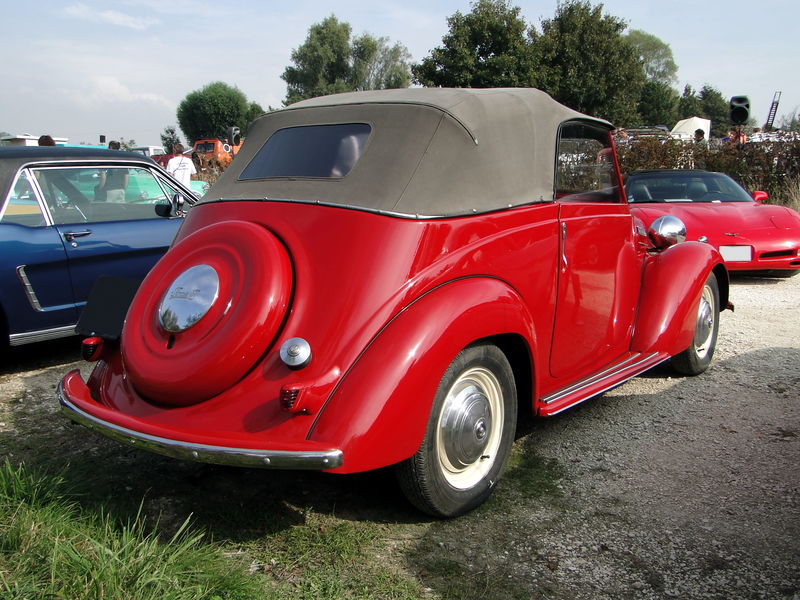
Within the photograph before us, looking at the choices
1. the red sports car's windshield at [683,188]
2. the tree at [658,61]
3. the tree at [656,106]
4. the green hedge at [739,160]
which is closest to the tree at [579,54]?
the green hedge at [739,160]

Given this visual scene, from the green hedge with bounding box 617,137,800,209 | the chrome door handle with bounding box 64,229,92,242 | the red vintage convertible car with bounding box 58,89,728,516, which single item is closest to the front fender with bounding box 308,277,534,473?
the red vintage convertible car with bounding box 58,89,728,516

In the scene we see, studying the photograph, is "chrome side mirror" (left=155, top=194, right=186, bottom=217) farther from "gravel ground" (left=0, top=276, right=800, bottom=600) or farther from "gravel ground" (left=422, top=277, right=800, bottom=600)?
"gravel ground" (left=422, top=277, right=800, bottom=600)

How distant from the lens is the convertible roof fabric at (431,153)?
113 inches

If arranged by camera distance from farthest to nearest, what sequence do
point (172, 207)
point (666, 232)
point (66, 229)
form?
1. point (172, 207)
2. point (66, 229)
3. point (666, 232)

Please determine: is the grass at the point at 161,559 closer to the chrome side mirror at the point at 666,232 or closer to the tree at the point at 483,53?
the chrome side mirror at the point at 666,232

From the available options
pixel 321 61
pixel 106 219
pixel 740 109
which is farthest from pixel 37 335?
pixel 321 61

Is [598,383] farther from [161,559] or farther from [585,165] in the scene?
[161,559]

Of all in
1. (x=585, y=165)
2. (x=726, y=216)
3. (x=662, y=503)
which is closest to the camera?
(x=662, y=503)

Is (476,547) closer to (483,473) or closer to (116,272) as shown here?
(483,473)

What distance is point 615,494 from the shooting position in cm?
303

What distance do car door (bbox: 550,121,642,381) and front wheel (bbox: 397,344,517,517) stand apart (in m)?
0.53

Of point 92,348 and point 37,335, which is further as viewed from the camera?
point 37,335

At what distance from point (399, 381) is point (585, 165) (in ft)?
6.65

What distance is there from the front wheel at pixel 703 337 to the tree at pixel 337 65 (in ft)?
168
